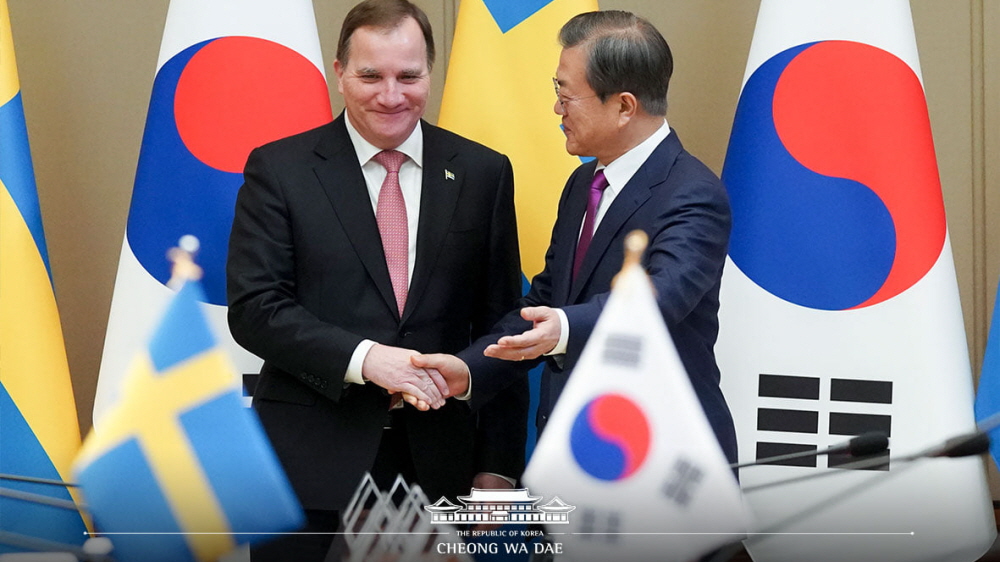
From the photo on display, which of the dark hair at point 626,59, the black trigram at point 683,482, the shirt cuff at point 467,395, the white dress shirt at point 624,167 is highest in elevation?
the dark hair at point 626,59

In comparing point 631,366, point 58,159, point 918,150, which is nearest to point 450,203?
point 631,366

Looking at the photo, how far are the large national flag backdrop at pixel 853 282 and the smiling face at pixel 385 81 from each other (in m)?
0.94

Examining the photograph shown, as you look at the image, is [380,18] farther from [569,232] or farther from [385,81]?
[569,232]

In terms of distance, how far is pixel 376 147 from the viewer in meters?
2.18

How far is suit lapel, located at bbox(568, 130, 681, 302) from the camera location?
1.90 m

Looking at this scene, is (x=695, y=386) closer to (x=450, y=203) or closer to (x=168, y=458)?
(x=450, y=203)

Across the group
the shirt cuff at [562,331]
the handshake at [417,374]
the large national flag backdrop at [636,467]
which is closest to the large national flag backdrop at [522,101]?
the handshake at [417,374]

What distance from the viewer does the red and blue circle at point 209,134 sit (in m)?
2.58

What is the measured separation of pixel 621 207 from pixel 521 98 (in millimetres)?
885

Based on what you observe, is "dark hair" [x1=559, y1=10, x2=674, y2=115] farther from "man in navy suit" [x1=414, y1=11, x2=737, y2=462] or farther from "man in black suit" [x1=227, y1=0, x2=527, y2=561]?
"man in black suit" [x1=227, y1=0, x2=527, y2=561]

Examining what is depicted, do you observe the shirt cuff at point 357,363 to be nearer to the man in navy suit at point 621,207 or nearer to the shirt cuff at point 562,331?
the man in navy suit at point 621,207

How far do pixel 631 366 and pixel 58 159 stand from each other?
8.77ft

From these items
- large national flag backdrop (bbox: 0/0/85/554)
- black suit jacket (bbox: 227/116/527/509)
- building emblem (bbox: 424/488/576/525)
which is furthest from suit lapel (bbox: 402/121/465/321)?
large national flag backdrop (bbox: 0/0/85/554)

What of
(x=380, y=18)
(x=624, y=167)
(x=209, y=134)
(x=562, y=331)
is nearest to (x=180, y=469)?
(x=562, y=331)
